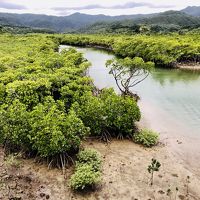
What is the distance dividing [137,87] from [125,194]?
33181mm

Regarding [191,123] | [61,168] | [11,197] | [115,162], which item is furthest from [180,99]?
[11,197]

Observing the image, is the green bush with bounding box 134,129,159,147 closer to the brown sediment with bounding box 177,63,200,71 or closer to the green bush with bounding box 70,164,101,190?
the green bush with bounding box 70,164,101,190

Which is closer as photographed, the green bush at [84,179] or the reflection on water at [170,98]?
the green bush at [84,179]

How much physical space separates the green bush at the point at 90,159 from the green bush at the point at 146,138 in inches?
222

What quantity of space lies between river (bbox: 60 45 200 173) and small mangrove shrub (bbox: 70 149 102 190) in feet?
25.1

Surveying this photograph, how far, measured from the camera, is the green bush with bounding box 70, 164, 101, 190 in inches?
803

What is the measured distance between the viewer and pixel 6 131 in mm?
24188

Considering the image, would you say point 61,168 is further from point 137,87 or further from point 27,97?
point 137,87

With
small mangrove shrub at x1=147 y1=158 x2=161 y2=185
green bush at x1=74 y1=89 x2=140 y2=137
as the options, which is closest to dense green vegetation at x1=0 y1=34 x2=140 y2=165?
green bush at x1=74 y1=89 x2=140 y2=137

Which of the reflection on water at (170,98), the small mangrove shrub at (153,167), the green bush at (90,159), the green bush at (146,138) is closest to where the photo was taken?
the small mangrove shrub at (153,167)

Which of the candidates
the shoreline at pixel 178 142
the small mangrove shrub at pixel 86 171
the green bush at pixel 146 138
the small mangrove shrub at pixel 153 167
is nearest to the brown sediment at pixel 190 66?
the shoreline at pixel 178 142

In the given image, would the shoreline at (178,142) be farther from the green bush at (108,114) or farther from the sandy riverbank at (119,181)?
the green bush at (108,114)

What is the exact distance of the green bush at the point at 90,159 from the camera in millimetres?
23016

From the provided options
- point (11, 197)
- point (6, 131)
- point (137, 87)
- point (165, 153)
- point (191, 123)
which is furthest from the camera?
point (137, 87)
